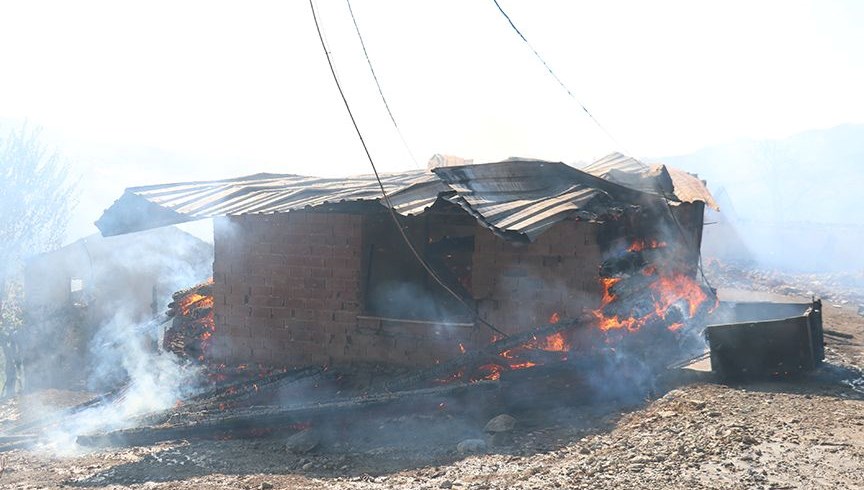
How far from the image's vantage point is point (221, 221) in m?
10.5

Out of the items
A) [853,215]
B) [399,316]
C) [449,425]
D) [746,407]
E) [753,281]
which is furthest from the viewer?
[853,215]

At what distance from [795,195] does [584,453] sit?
60391 mm

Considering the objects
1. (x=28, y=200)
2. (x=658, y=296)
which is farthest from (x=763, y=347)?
(x=28, y=200)

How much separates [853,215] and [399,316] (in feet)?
174

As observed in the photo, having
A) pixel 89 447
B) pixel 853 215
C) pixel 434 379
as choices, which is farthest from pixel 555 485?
pixel 853 215

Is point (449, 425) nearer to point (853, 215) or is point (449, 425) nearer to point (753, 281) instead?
point (753, 281)

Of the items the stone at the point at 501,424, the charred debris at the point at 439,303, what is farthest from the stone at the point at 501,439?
the charred debris at the point at 439,303

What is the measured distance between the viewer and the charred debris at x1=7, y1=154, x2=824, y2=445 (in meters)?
7.54

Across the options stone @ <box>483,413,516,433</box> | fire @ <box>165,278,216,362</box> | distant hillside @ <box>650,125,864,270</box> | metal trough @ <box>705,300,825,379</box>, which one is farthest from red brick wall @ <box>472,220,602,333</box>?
distant hillside @ <box>650,125,864,270</box>

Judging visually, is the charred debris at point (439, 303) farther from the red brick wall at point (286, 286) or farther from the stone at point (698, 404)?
the stone at point (698, 404)

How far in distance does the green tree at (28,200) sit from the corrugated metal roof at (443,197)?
2125cm

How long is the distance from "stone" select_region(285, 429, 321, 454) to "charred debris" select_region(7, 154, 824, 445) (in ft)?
0.93

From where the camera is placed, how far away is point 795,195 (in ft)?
189

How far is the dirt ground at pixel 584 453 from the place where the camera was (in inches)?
202
